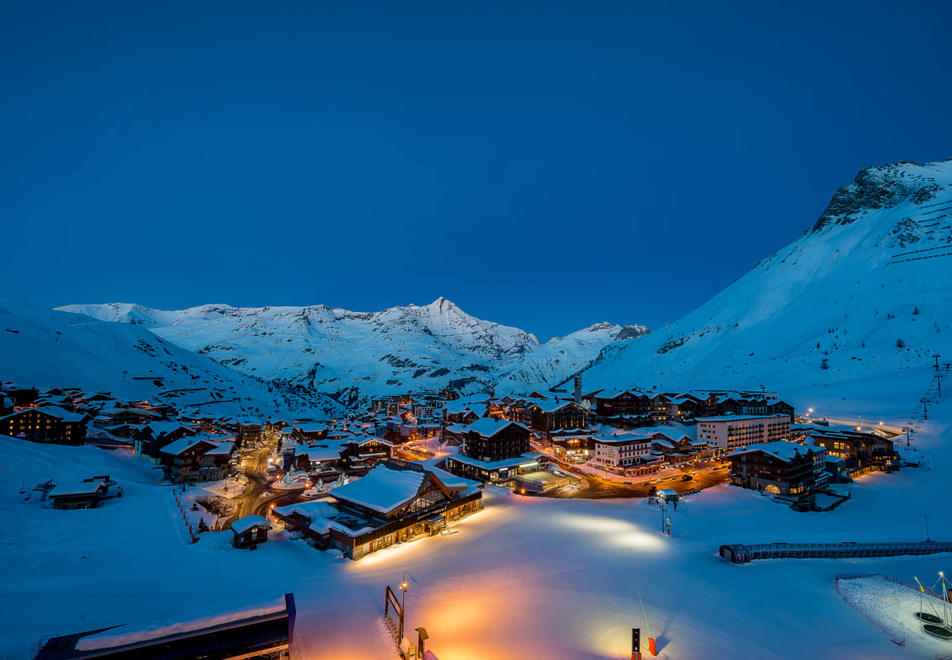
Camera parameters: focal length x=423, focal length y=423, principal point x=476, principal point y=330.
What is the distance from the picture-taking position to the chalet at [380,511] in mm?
29453

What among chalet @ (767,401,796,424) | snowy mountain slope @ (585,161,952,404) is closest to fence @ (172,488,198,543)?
chalet @ (767,401,796,424)

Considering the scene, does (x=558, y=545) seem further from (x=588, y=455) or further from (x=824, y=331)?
(x=824, y=331)

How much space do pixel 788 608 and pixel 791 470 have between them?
26.7 metres

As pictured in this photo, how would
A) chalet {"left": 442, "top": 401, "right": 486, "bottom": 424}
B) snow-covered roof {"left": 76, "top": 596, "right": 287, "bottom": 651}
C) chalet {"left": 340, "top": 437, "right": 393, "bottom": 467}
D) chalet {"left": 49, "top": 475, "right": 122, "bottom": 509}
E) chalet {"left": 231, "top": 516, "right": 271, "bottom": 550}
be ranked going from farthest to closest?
chalet {"left": 442, "top": 401, "right": 486, "bottom": 424} → chalet {"left": 340, "top": 437, "right": 393, "bottom": 467} → chalet {"left": 49, "top": 475, "right": 122, "bottom": 509} → chalet {"left": 231, "top": 516, "right": 271, "bottom": 550} → snow-covered roof {"left": 76, "top": 596, "right": 287, "bottom": 651}

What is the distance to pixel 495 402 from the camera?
107 meters

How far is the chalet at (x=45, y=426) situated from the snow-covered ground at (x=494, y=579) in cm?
2241

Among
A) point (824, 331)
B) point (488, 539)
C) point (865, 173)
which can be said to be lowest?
point (488, 539)

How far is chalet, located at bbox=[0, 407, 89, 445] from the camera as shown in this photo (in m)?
51.2

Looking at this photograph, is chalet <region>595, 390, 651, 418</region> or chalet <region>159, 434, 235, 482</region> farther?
chalet <region>595, 390, 651, 418</region>

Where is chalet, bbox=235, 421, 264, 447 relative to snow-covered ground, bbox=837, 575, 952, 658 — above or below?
below

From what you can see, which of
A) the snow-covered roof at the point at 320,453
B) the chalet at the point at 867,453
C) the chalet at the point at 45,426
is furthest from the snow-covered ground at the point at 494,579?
the chalet at the point at 45,426

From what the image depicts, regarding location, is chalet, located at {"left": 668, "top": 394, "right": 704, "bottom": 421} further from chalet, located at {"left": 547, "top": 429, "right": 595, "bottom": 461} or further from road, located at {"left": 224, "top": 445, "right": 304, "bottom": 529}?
road, located at {"left": 224, "top": 445, "right": 304, "bottom": 529}

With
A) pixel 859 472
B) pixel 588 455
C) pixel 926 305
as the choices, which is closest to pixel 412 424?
pixel 588 455

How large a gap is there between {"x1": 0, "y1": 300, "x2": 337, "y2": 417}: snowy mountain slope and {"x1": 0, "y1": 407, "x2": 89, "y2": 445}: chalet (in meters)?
57.2
